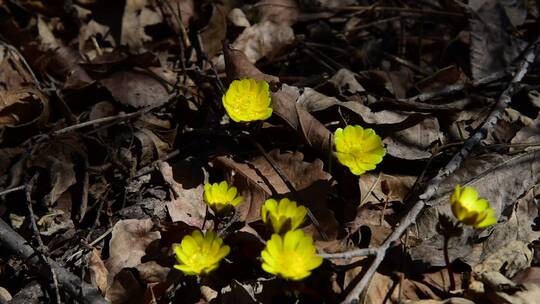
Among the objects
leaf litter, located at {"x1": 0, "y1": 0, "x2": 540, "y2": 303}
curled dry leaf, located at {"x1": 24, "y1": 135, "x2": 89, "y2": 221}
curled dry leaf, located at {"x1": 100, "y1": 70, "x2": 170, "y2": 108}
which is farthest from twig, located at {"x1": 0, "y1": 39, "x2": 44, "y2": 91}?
curled dry leaf, located at {"x1": 24, "y1": 135, "x2": 89, "y2": 221}

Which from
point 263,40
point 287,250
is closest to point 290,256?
point 287,250

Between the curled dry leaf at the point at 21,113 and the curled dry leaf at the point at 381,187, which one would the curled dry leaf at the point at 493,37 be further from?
the curled dry leaf at the point at 21,113

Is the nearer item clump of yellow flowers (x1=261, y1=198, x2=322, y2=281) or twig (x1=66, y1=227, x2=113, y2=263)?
clump of yellow flowers (x1=261, y1=198, x2=322, y2=281)

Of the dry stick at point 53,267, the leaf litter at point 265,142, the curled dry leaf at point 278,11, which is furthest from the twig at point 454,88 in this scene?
the dry stick at point 53,267

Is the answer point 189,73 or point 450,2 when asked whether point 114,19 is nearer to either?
point 189,73

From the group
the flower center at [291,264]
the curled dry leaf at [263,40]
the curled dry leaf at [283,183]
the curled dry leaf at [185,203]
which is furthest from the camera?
the curled dry leaf at [263,40]

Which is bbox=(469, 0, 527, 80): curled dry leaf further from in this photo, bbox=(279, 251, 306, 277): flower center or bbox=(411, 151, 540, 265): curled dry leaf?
bbox=(279, 251, 306, 277): flower center
